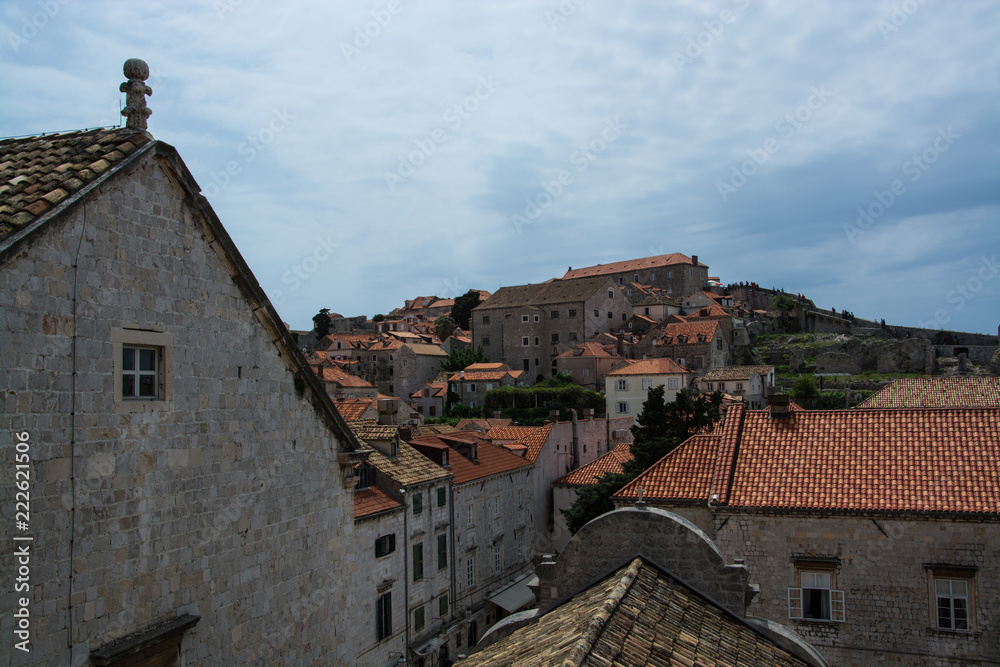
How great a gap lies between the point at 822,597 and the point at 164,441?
15333mm

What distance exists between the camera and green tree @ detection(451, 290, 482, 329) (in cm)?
11388

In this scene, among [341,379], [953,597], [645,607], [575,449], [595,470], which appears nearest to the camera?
[645,607]

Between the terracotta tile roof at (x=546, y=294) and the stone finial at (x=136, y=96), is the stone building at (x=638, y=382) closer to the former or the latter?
the terracotta tile roof at (x=546, y=294)

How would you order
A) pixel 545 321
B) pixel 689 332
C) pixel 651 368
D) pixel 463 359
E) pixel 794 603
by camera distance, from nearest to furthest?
pixel 794 603 < pixel 651 368 < pixel 689 332 < pixel 545 321 < pixel 463 359

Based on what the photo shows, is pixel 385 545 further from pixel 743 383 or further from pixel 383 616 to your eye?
pixel 743 383

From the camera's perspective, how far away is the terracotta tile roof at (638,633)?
6.70 metres

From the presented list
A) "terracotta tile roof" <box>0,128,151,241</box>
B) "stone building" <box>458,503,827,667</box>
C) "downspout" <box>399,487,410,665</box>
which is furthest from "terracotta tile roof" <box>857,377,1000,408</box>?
"terracotta tile roof" <box>0,128,151,241</box>

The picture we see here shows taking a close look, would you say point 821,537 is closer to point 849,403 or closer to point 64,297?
point 64,297

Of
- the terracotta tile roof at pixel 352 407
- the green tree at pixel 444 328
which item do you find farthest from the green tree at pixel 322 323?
the terracotta tile roof at pixel 352 407

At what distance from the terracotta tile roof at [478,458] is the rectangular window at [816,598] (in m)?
12.8

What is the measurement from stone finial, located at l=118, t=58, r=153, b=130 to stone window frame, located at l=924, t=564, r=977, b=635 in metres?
17.4

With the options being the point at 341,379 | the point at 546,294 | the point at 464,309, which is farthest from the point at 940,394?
the point at 464,309

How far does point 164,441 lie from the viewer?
6742 mm

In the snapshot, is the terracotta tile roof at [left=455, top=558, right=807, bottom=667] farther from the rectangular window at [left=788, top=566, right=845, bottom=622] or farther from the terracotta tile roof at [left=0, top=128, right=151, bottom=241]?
the rectangular window at [left=788, top=566, right=845, bottom=622]
